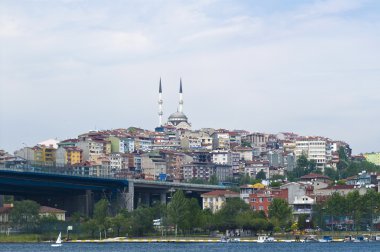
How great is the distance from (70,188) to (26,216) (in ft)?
40.9

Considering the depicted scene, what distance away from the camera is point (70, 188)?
11219 centimetres

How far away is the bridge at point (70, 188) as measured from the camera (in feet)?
350

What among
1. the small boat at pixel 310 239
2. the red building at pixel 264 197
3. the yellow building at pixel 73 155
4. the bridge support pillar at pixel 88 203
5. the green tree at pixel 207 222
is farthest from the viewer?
the yellow building at pixel 73 155

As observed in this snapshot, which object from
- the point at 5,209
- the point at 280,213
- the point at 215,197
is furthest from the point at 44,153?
the point at 280,213

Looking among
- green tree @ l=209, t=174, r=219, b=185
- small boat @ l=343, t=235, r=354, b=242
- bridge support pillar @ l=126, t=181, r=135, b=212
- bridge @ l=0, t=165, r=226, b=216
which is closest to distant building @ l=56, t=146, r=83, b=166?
green tree @ l=209, t=174, r=219, b=185

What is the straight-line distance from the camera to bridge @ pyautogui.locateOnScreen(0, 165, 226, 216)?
350ft

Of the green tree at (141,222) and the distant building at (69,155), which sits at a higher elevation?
the distant building at (69,155)

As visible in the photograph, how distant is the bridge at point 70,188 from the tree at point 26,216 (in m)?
3.71

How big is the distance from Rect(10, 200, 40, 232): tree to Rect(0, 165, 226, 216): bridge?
3.71m

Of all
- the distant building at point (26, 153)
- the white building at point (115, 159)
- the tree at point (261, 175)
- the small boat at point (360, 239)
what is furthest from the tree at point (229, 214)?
the distant building at point (26, 153)

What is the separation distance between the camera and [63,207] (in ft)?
388

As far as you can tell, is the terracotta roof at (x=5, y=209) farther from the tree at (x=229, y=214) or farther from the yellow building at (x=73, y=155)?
the yellow building at (x=73, y=155)

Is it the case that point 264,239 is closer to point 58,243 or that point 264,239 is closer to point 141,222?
point 141,222

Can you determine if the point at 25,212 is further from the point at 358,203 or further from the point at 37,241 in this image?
the point at 358,203
